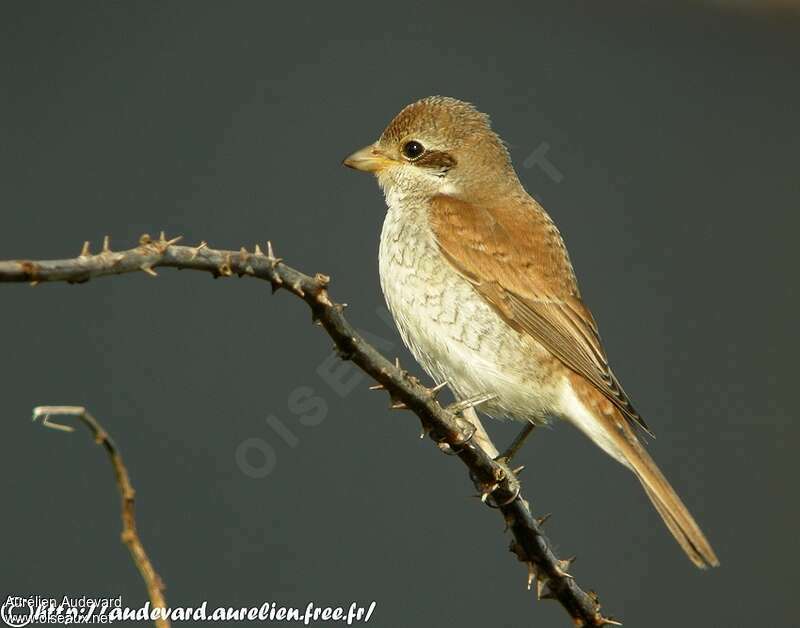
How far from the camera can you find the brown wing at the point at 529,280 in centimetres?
388

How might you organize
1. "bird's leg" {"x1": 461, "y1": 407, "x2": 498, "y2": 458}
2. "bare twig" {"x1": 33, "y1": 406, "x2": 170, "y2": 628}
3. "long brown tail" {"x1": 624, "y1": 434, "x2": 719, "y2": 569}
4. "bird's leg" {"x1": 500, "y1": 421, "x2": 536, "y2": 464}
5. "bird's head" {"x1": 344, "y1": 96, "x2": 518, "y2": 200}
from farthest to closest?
"bird's head" {"x1": 344, "y1": 96, "x2": 518, "y2": 200} < "bird's leg" {"x1": 500, "y1": 421, "x2": 536, "y2": 464} < "long brown tail" {"x1": 624, "y1": 434, "x2": 719, "y2": 569} < "bird's leg" {"x1": 461, "y1": 407, "x2": 498, "y2": 458} < "bare twig" {"x1": 33, "y1": 406, "x2": 170, "y2": 628}

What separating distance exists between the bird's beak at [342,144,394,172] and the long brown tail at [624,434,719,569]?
146 cm

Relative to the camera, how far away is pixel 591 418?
12.5 feet

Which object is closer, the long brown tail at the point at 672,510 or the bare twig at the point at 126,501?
the bare twig at the point at 126,501

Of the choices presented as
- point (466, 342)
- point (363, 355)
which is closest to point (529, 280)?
point (466, 342)

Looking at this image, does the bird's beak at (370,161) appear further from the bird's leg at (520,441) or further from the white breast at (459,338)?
the bird's leg at (520,441)

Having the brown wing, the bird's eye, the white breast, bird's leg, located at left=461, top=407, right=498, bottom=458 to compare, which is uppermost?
the bird's eye

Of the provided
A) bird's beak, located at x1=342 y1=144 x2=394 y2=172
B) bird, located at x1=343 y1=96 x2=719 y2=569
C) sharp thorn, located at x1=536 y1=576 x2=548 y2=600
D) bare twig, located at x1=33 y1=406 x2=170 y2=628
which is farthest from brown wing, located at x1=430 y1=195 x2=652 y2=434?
bare twig, located at x1=33 y1=406 x2=170 y2=628

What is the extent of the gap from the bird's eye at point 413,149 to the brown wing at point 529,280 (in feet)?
1.14

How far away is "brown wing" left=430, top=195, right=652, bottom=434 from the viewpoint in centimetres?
388

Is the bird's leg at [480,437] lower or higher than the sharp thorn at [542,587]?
higher

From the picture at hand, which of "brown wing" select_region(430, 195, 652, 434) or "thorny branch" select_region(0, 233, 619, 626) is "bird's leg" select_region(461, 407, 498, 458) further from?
"brown wing" select_region(430, 195, 652, 434)

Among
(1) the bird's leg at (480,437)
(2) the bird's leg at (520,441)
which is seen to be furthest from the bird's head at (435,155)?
(1) the bird's leg at (480,437)

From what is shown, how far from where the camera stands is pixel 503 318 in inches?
154
